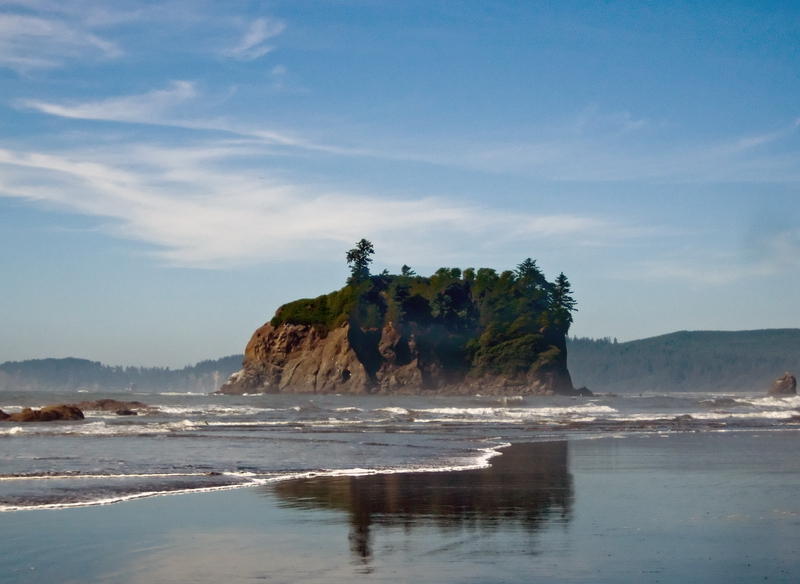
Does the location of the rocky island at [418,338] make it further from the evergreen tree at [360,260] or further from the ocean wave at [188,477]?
the ocean wave at [188,477]

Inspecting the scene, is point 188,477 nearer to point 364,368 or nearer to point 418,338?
point 364,368

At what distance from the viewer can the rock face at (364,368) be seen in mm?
144125

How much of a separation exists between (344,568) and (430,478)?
31.6 ft

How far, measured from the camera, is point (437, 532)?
12.6 m

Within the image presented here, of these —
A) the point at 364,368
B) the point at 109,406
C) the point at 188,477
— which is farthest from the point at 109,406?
the point at 364,368

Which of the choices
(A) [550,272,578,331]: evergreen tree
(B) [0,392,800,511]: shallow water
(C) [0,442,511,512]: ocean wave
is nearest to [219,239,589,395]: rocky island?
(A) [550,272,578,331]: evergreen tree

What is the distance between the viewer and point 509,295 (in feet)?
531

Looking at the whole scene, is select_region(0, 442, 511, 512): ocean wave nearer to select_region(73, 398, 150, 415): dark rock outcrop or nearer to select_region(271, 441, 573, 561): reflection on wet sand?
select_region(271, 441, 573, 561): reflection on wet sand

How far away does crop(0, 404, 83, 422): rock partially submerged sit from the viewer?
43.7 metres

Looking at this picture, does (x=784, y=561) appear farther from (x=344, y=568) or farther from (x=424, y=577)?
(x=344, y=568)

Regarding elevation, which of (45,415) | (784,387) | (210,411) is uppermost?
(45,415)

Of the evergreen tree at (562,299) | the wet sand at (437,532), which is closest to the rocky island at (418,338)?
the evergreen tree at (562,299)

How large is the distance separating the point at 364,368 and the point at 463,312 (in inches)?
1030

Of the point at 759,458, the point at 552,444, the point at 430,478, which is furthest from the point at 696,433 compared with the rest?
the point at 430,478
